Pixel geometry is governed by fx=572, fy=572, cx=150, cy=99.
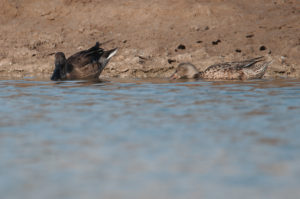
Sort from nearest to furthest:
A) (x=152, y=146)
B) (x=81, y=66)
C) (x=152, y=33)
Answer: (x=152, y=146) → (x=81, y=66) → (x=152, y=33)

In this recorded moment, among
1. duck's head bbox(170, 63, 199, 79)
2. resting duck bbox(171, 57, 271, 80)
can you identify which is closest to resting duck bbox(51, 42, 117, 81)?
duck's head bbox(170, 63, 199, 79)

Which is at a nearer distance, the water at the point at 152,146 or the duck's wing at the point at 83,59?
the water at the point at 152,146

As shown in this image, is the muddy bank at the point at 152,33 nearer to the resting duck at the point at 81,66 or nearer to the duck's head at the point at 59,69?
the resting duck at the point at 81,66

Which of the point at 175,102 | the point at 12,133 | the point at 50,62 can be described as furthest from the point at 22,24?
the point at 12,133

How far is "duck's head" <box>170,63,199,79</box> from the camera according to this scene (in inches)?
449

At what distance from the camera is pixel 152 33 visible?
14.1 metres

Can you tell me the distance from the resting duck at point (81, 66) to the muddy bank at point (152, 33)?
73 cm

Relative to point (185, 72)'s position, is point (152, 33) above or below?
above

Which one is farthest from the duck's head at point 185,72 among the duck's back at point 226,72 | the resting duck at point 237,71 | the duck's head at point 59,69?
the duck's head at point 59,69

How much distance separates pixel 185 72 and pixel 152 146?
6826 millimetres

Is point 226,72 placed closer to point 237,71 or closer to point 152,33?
point 237,71

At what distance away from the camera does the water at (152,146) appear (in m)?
3.66

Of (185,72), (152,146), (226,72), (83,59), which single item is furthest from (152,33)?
(152,146)

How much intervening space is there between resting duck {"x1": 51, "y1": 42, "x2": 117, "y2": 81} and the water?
3515 mm
